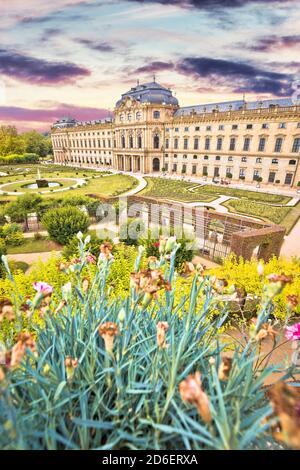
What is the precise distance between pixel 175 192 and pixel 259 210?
11.8 metres

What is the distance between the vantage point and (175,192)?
31844 mm

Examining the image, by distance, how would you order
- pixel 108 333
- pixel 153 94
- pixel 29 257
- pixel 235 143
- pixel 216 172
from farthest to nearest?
pixel 153 94 → pixel 216 172 → pixel 235 143 → pixel 29 257 → pixel 108 333

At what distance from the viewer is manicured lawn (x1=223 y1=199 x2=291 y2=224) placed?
2095 centimetres

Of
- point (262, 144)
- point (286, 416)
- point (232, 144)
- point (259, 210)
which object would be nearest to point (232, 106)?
point (232, 144)

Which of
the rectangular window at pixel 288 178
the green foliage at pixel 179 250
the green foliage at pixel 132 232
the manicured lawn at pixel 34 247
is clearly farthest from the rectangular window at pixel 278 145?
the manicured lawn at pixel 34 247

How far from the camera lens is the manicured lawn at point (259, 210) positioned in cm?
2095

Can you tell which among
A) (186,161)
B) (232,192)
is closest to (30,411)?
(232,192)

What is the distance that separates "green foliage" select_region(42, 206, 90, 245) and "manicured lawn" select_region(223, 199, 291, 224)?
15.2 meters

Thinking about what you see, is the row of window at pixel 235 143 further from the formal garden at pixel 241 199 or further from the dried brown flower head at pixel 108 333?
the dried brown flower head at pixel 108 333

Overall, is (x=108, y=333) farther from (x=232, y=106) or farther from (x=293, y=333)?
(x=232, y=106)

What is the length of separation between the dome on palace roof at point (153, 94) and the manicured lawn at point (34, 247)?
43.2 m

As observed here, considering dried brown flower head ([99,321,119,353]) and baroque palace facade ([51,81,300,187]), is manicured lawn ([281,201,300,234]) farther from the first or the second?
dried brown flower head ([99,321,119,353])

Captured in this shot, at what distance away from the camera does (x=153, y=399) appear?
6.61ft
